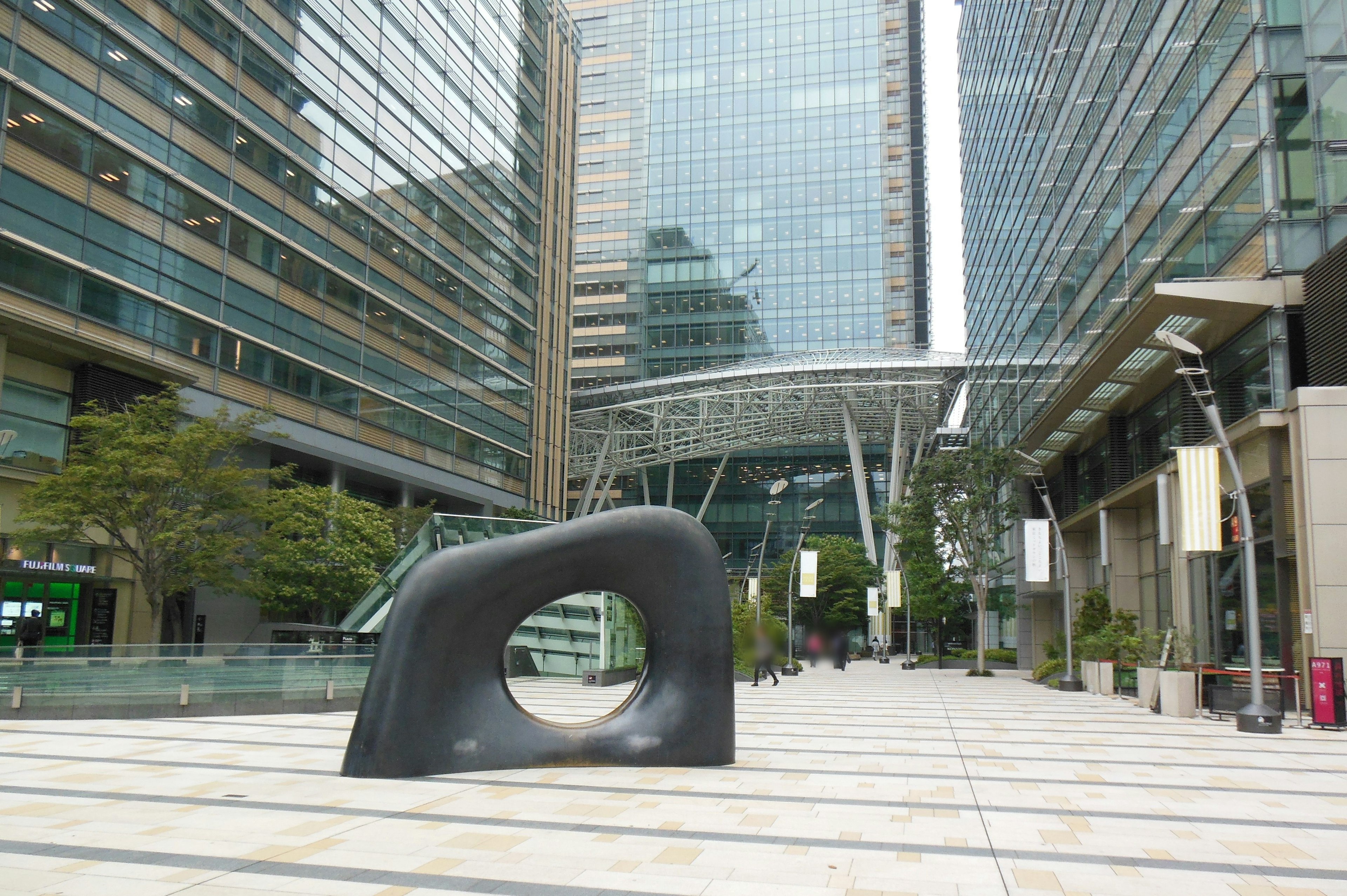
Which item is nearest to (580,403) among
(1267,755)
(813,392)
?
(813,392)

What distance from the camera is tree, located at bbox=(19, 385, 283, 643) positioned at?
25125 mm

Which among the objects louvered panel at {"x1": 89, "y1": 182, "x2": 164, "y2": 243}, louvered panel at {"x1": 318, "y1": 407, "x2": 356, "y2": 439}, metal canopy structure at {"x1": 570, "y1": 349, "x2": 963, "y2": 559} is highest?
metal canopy structure at {"x1": 570, "y1": 349, "x2": 963, "y2": 559}

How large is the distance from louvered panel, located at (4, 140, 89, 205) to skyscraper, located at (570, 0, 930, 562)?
63.1 metres

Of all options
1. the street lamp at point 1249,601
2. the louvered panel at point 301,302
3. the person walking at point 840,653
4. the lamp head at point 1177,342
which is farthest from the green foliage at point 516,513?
the street lamp at point 1249,601

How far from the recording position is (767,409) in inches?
2906

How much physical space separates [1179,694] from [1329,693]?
122 inches

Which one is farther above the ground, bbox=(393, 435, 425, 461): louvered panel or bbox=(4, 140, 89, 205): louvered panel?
bbox=(4, 140, 89, 205): louvered panel

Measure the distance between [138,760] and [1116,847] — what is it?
35.1 ft

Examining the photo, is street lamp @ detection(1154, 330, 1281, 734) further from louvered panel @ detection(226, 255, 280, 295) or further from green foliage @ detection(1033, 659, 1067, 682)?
louvered panel @ detection(226, 255, 280, 295)

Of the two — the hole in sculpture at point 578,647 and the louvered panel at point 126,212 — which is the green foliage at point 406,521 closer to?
the hole in sculpture at point 578,647

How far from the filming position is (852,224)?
89688mm

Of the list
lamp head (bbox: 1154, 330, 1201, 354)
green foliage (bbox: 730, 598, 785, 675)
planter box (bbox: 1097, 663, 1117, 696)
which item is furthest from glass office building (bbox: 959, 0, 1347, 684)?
green foliage (bbox: 730, 598, 785, 675)

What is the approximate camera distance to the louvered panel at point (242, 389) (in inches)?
1382

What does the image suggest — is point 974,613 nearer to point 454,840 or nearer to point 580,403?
point 580,403
